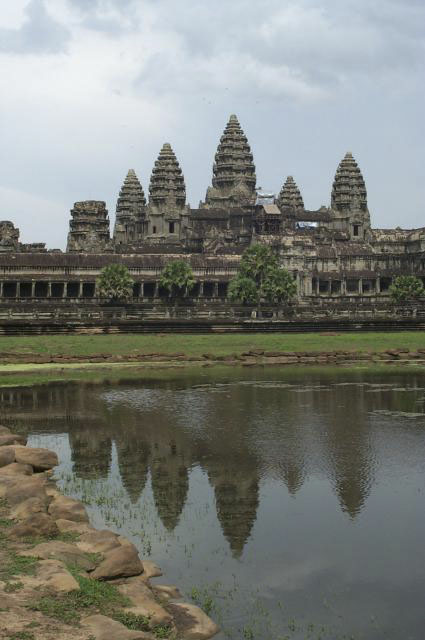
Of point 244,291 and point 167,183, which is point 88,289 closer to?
point 244,291

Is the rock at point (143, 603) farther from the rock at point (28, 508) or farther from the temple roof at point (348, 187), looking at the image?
the temple roof at point (348, 187)

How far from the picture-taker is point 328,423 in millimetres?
25312

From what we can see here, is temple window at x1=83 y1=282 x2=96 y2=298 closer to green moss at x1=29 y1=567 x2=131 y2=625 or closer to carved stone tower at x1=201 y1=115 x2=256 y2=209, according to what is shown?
carved stone tower at x1=201 y1=115 x2=256 y2=209

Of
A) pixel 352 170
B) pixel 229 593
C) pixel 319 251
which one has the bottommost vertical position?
pixel 229 593

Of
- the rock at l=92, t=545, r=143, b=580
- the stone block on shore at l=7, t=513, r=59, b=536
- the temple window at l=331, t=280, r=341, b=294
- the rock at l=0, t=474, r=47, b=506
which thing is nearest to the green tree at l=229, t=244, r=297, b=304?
the temple window at l=331, t=280, r=341, b=294

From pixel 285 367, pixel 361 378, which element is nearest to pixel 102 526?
pixel 361 378

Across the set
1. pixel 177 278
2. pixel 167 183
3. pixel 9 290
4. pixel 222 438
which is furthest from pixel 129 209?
pixel 222 438

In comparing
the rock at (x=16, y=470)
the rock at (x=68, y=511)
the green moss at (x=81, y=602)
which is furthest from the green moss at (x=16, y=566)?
the rock at (x=16, y=470)

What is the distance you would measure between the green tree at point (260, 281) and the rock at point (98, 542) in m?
91.7

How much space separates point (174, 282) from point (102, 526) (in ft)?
332

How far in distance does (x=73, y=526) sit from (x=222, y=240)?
12692 centimetres

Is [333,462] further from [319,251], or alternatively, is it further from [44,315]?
[319,251]

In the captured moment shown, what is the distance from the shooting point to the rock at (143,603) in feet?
34.6

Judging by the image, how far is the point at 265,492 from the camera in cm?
1739
